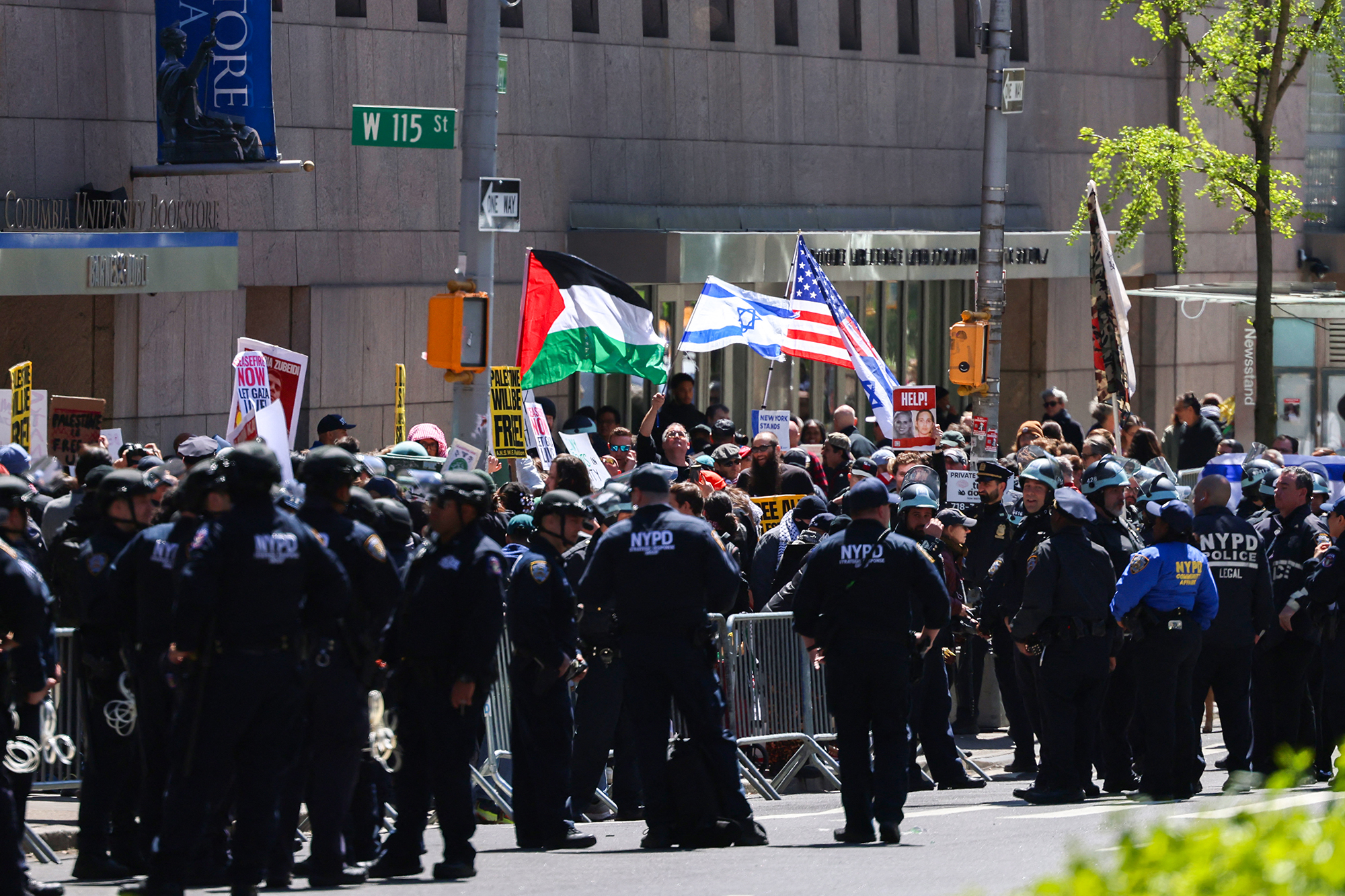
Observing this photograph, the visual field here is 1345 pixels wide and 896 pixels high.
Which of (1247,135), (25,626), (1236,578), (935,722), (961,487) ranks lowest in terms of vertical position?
(935,722)

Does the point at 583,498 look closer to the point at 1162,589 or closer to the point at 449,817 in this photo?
the point at 449,817

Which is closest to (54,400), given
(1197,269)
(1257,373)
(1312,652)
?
(1312,652)

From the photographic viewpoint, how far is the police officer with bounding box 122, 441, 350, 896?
25.3 ft

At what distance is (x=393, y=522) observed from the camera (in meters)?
9.37

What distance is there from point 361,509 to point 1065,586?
4.31 meters

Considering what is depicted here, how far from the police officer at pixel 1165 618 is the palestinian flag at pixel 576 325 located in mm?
6184

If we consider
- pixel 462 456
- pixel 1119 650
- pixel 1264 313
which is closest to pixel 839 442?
pixel 462 456

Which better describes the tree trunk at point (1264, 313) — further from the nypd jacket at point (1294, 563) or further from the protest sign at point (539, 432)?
the nypd jacket at point (1294, 563)

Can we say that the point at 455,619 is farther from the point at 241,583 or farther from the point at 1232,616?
the point at 1232,616

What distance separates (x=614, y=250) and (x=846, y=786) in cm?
1371

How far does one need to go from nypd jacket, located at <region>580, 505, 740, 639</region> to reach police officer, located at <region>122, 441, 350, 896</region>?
2.11 meters

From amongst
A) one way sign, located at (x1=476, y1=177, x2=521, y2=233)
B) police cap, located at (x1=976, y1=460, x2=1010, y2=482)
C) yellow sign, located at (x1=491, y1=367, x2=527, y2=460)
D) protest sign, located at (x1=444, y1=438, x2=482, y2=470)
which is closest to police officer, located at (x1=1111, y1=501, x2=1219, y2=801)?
police cap, located at (x1=976, y1=460, x2=1010, y2=482)

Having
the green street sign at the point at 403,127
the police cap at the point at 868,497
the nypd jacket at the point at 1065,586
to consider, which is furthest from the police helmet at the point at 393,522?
the green street sign at the point at 403,127

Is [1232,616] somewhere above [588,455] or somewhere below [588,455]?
below
